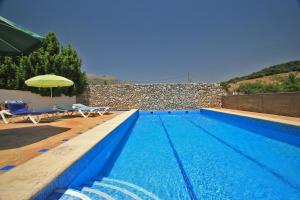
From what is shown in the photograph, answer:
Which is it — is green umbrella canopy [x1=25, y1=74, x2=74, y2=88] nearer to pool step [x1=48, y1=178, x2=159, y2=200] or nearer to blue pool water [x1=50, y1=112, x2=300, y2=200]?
blue pool water [x1=50, y1=112, x2=300, y2=200]

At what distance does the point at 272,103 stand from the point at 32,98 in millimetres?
12703

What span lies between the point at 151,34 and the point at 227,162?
20.0 meters

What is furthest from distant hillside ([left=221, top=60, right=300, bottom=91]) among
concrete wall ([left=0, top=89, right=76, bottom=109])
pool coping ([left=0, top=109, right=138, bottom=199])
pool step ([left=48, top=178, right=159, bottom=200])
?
pool coping ([left=0, top=109, right=138, bottom=199])

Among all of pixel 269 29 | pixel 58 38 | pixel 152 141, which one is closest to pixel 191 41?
pixel 269 29

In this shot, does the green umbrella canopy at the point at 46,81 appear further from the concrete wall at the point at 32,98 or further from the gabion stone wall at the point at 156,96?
the gabion stone wall at the point at 156,96

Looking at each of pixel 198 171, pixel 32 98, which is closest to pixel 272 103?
pixel 198 171

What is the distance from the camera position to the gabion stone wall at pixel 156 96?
18047mm

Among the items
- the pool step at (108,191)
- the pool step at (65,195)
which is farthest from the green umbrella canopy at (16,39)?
the pool step at (65,195)

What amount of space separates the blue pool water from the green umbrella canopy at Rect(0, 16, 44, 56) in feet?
8.81

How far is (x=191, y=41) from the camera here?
23.7m

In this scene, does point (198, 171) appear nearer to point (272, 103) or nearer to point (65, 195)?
point (65, 195)

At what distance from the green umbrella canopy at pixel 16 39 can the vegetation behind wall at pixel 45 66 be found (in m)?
8.68

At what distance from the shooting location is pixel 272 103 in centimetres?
1014

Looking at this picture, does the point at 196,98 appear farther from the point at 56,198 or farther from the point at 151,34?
the point at 56,198
